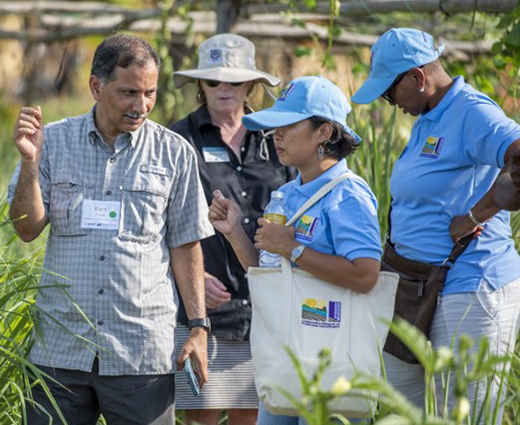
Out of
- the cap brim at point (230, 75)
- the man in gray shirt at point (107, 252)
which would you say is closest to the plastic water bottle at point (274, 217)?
the man in gray shirt at point (107, 252)

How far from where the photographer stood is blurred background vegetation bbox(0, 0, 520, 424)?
321 centimetres

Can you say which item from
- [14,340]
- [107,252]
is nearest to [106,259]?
[107,252]

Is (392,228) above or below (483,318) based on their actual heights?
above

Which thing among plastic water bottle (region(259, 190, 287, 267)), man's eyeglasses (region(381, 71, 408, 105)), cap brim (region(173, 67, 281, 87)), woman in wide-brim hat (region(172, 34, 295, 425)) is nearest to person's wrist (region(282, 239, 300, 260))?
plastic water bottle (region(259, 190, 287, 267))

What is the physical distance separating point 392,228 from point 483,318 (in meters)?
0.46

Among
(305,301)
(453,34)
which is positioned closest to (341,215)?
(305,301)

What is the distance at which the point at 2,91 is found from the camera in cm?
1032

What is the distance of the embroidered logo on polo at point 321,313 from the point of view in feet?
8.72

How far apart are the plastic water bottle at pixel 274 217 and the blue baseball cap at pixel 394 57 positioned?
47 cm

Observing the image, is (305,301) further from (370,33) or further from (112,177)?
(370,33)

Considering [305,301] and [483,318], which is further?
[483,318]

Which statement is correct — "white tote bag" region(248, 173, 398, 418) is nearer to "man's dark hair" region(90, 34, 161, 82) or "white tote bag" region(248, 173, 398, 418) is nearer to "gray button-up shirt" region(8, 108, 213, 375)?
"gray button-up shirt" region(8, 108, 213, 375)

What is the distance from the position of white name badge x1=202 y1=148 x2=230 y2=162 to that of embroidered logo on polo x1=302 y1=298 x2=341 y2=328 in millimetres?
1277

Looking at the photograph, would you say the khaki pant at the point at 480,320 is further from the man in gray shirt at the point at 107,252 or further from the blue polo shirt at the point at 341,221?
the man in gray shirt at the point at 107,252
